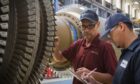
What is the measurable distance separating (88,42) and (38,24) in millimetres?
1125

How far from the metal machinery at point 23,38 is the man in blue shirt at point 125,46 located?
0.50 meters

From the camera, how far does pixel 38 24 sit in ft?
4.05

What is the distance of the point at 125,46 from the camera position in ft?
5.73

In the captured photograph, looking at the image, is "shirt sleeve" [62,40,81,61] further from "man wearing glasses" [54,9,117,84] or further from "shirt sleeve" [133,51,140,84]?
"shirt sleeve" [133,51,140,84]

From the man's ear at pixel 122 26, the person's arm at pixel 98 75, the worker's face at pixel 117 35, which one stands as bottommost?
the person's arm at pixel 98 75

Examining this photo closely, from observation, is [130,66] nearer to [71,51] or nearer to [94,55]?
[94,55]

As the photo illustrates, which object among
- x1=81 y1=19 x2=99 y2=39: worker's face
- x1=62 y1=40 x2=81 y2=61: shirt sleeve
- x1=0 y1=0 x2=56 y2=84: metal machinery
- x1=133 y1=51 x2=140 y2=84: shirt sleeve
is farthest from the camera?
x1=62 y1=40 x2=81 y2=61: shirt sleeve

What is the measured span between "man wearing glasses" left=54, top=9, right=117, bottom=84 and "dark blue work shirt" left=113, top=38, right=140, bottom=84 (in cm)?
40

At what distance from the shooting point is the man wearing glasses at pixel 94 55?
7.11 feet

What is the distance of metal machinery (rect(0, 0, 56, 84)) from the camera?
1.10 metres

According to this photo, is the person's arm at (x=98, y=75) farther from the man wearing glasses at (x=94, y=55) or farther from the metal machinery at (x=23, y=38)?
the metal machinery at (x=23, y=38)

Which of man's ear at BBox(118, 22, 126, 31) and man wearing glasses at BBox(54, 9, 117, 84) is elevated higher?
man's ear at BBox(118, 22, 126, 31)

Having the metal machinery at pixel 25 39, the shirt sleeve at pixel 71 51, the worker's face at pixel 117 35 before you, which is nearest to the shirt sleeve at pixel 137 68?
the worker's face at pixel 117 35

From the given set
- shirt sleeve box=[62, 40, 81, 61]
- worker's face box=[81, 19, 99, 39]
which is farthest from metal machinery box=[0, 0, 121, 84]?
shirt sleeve box=[62, 40, 81, 61]
